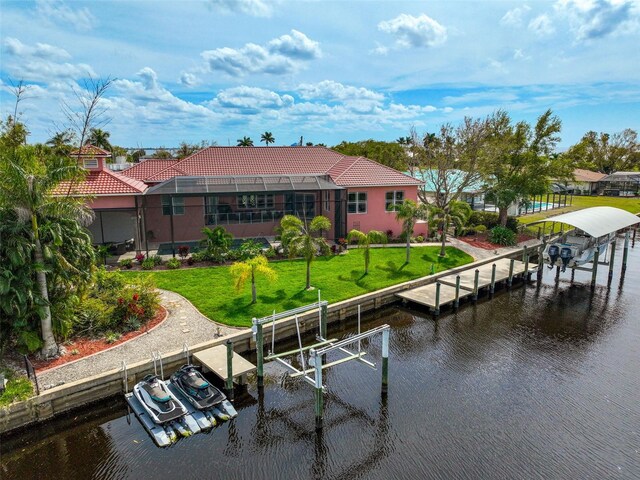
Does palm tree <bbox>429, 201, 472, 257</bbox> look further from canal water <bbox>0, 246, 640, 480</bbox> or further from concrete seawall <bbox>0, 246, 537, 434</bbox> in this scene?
concrete seawall <bbox>0, 246, 537, 434</bbox>

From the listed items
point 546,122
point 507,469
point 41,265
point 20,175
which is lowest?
point 507,469

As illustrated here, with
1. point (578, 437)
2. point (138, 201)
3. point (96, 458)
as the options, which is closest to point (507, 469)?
point (578, 437)

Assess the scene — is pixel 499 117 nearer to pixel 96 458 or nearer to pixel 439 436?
pixel 439 436

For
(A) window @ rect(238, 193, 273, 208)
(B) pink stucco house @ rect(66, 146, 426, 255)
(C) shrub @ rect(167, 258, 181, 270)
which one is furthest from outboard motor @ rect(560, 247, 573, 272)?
(C) shrub @ rect(167, 258, 181, 270)

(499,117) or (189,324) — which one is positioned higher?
(499,117)

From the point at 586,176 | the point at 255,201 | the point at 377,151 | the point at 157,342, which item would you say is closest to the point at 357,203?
the point at 255,201

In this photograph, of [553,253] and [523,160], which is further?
[523,160]

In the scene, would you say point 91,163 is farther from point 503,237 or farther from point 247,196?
point 503,237
